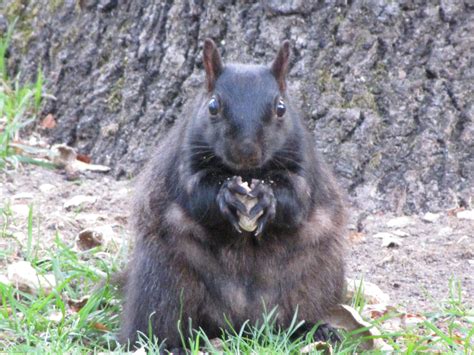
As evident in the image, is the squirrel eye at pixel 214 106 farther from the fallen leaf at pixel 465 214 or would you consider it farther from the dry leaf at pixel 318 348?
the fallen leaf at pixel 465 214

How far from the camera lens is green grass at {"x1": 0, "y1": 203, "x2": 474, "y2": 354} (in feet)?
11.0

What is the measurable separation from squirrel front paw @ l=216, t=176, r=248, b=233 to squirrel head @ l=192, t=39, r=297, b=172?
0.06 metres

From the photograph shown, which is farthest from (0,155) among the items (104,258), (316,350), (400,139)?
(316,350)

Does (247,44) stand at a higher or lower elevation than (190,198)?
higher

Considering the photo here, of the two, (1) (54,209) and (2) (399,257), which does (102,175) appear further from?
(2) (399,257)

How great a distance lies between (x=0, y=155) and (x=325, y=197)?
1.88m

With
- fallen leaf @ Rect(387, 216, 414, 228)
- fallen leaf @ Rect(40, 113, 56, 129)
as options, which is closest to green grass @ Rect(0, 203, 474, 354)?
fallen leaf @ Rect(387, 216, 414, 228)

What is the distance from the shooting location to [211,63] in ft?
11.6

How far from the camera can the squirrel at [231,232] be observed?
11.3 ft

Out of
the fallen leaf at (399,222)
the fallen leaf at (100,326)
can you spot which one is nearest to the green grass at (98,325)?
the fallen leaf at (100,326)

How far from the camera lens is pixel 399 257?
4285 mm

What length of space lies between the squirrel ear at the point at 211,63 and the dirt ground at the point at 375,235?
3.28ft

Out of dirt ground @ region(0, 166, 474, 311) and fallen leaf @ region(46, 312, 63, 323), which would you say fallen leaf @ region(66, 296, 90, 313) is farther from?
dirt ground @ region(0, 166, 474, 311)

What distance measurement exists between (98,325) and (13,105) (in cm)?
196
